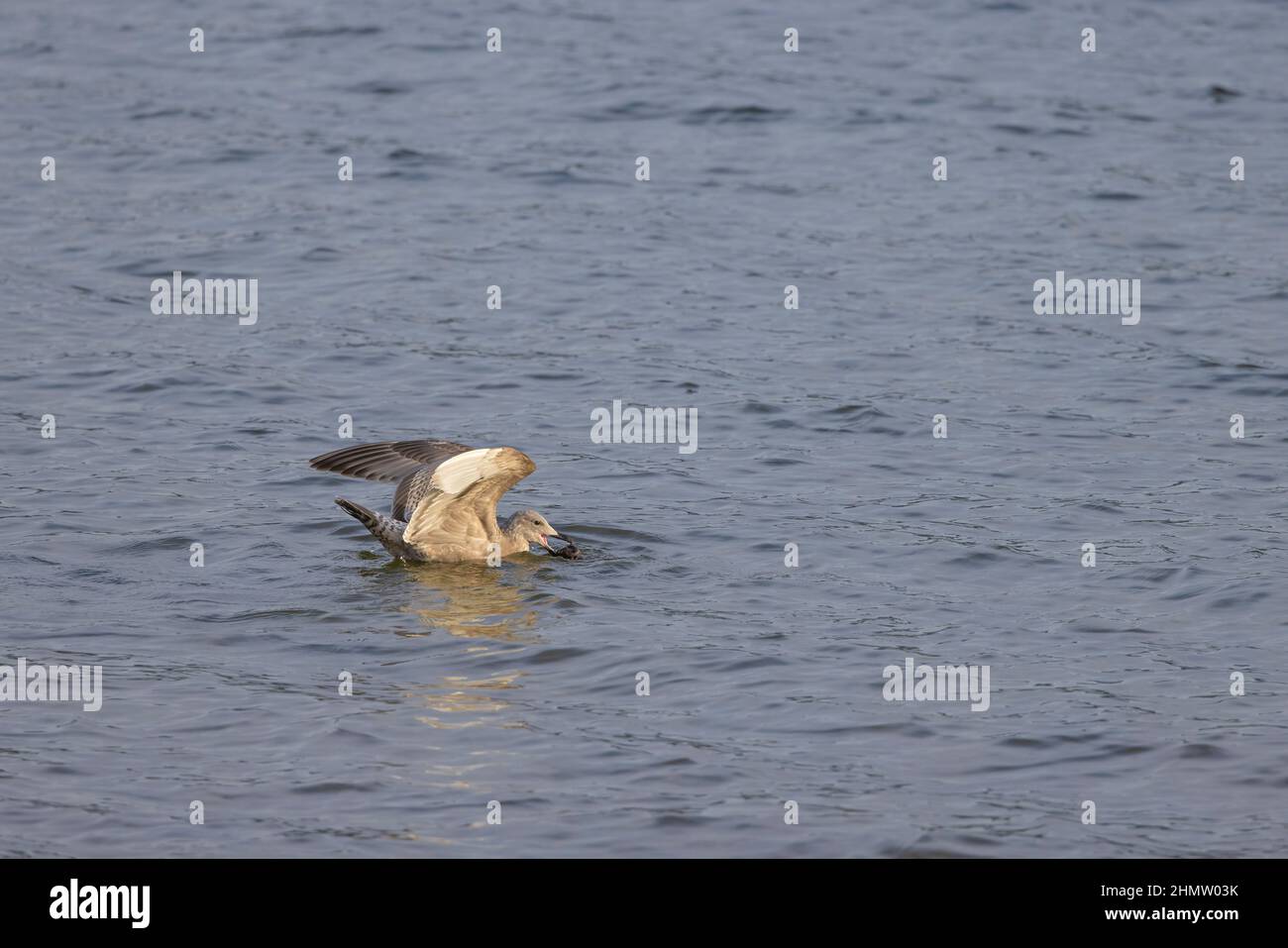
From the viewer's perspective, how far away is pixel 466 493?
11.1m

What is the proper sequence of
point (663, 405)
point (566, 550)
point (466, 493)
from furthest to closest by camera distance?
1. point (663, 405)
2. point (566, 550)
3. point (466, 493)

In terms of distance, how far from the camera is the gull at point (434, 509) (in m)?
11.1

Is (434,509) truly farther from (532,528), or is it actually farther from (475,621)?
(475,621)

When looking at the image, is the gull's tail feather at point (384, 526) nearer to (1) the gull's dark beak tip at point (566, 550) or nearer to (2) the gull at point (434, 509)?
(2) the gull at point (434, 509)

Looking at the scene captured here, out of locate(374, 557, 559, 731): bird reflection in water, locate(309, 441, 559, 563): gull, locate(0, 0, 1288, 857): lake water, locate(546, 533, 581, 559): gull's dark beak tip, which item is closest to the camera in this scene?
locate(0, 0, 1288, 857): lake water

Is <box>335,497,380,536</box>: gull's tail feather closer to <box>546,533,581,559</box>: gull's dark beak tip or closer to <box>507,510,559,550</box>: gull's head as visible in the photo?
<box>507,510,559,550</box>: gull's head

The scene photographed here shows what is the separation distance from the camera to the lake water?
8094mm

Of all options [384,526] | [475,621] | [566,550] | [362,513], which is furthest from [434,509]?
[475,621]

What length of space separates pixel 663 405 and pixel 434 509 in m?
3.43

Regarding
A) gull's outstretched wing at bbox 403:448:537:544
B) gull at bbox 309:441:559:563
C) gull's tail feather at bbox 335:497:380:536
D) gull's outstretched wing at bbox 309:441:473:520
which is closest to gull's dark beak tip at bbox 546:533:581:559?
gull at bbox 309:441:559:563

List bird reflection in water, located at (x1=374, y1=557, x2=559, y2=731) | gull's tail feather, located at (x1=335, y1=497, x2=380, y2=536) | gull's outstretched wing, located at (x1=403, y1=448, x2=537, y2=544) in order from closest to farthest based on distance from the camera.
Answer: bird reflection in water, located at (x1=374, y1=557, x2=559, y2=731) < gull's outstretched wing, located at (x1=403, y1=448, x2=537, y2=544) < gull's tail feather, located at (x1=335, y1=497, x2=380, y2=536)

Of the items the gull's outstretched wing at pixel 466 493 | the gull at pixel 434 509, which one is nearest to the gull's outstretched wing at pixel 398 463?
the gull at pixel 434 509

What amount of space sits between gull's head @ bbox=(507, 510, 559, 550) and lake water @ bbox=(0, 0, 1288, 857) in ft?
1.20


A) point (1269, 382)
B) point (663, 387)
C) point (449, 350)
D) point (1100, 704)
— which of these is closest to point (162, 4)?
point (449, 350)
